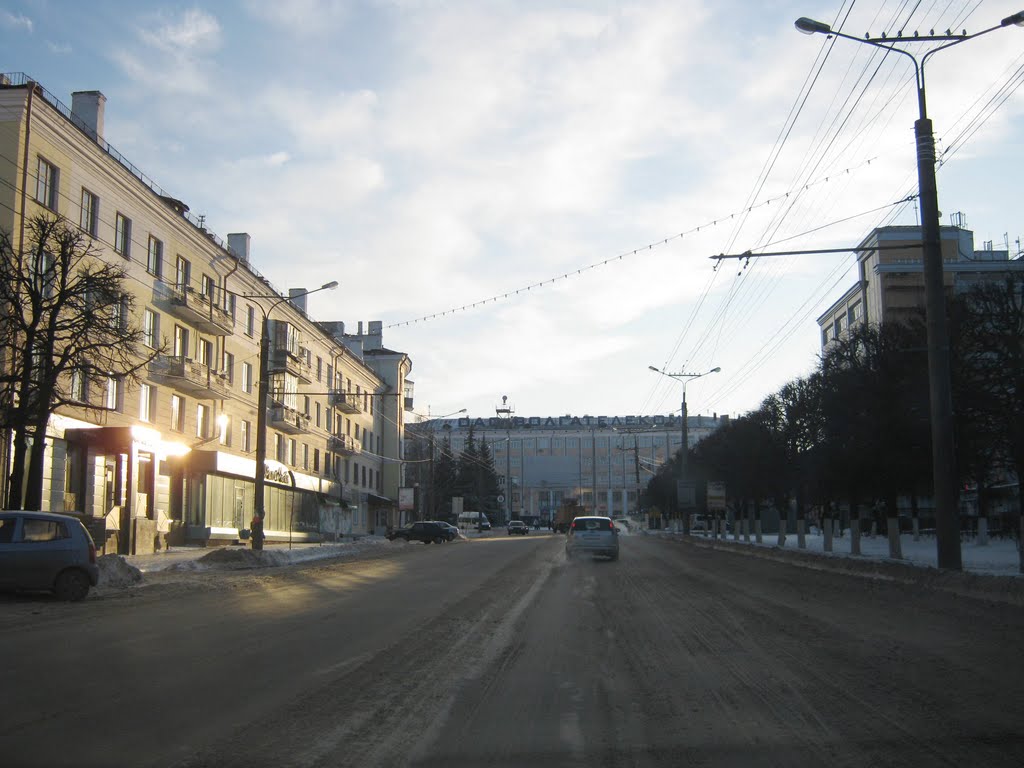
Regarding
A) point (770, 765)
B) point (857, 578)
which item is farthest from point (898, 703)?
point (857, 578)

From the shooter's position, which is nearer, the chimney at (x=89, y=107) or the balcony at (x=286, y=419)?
the chimney at (x=89, y=107)

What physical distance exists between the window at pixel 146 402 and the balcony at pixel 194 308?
3420 millimetres

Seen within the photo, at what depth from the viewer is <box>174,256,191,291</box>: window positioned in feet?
128

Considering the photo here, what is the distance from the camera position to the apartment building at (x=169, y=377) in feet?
98.2

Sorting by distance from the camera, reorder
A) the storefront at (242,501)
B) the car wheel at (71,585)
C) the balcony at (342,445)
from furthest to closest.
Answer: the balcony at (342,445) → the storefront at (242,501) → the car wheel at (71,585)

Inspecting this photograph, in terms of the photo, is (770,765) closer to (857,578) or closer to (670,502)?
(857,578)

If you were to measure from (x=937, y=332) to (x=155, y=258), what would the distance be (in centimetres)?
2999

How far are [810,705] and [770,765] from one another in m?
1.77

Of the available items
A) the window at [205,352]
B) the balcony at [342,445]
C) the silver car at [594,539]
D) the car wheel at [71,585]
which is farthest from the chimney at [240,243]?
the car wheel at [71,585]

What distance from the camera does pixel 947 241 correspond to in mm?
80625

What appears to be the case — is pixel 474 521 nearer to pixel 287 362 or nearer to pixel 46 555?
pixel 287 362

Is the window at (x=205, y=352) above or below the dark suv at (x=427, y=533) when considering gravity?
above

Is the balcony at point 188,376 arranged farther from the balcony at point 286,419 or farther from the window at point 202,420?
the balcony at point 286,419

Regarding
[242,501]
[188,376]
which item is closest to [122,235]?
[188,376]
